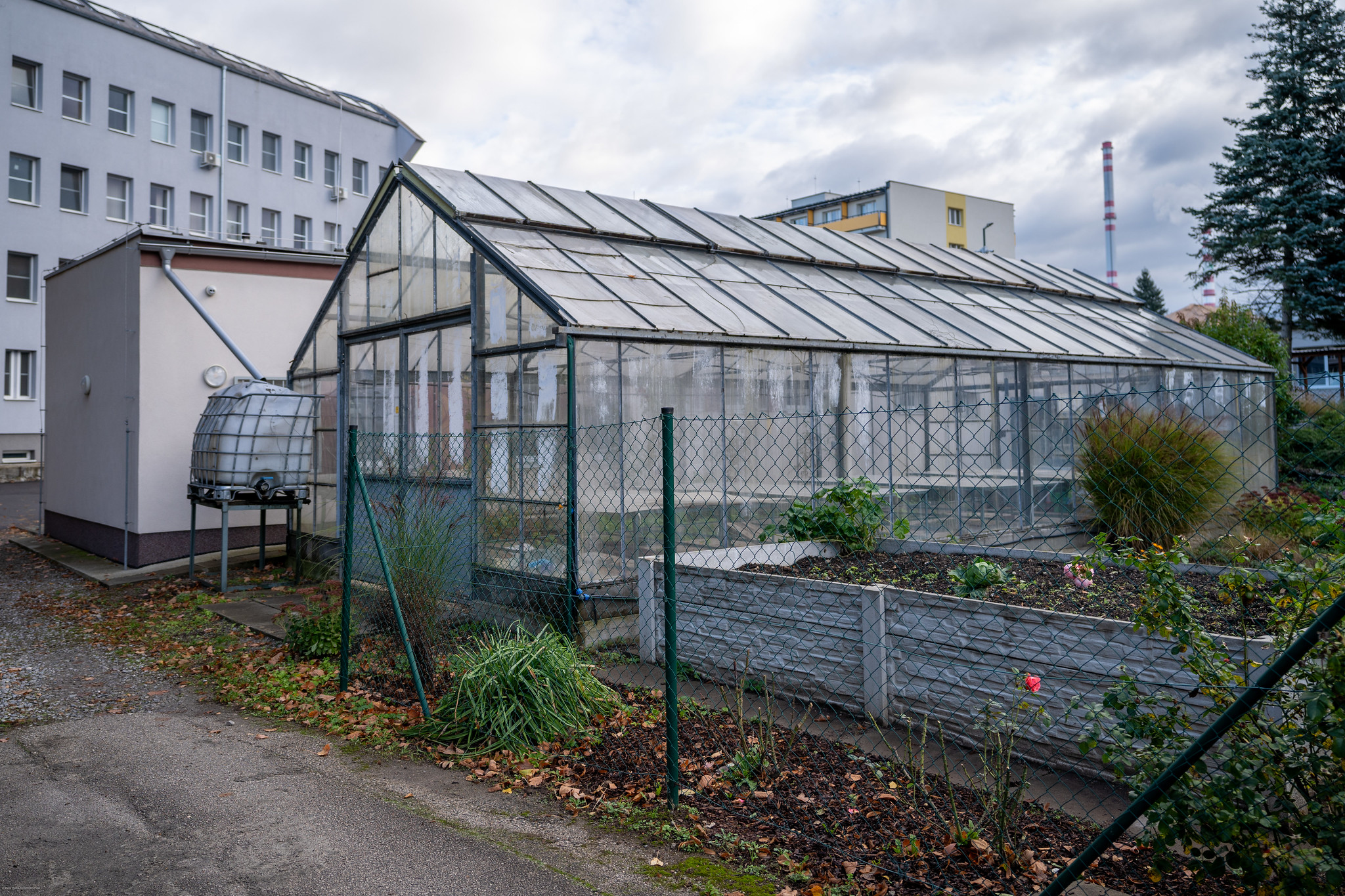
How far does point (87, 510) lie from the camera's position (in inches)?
515

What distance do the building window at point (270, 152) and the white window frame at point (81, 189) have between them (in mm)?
5592

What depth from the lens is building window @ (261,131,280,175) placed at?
3086 centimetres

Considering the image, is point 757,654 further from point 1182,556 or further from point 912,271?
point 912,271

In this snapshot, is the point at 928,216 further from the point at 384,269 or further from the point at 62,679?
the point at 62,679

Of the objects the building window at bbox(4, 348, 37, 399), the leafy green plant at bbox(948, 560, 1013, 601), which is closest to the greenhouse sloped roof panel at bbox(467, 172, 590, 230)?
the leafy green plant at bbox(948, 560, 1013, 601)

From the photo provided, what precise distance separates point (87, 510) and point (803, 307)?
10571 millimetres

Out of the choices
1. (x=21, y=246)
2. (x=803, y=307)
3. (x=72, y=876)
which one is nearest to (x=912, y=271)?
(x=803, y=307)

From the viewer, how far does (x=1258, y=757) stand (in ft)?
7.89

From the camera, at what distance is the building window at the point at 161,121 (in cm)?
2788

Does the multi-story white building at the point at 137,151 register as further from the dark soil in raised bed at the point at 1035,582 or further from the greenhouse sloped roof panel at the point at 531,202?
the dark soil in raised bed at the point at 1035,582

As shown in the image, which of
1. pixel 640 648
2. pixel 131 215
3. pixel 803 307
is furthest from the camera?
pixel 131 215

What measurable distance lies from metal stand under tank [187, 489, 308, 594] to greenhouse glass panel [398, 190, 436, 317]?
2.97m

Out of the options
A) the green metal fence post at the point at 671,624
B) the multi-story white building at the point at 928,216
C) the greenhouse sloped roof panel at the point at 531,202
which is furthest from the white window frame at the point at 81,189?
the multi-story white building at the point at 928,216

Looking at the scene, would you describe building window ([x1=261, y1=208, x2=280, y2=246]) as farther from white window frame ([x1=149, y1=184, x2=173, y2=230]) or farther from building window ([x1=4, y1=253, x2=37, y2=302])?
building window ([x1=4, y1=253, x2=37, y2=302])
